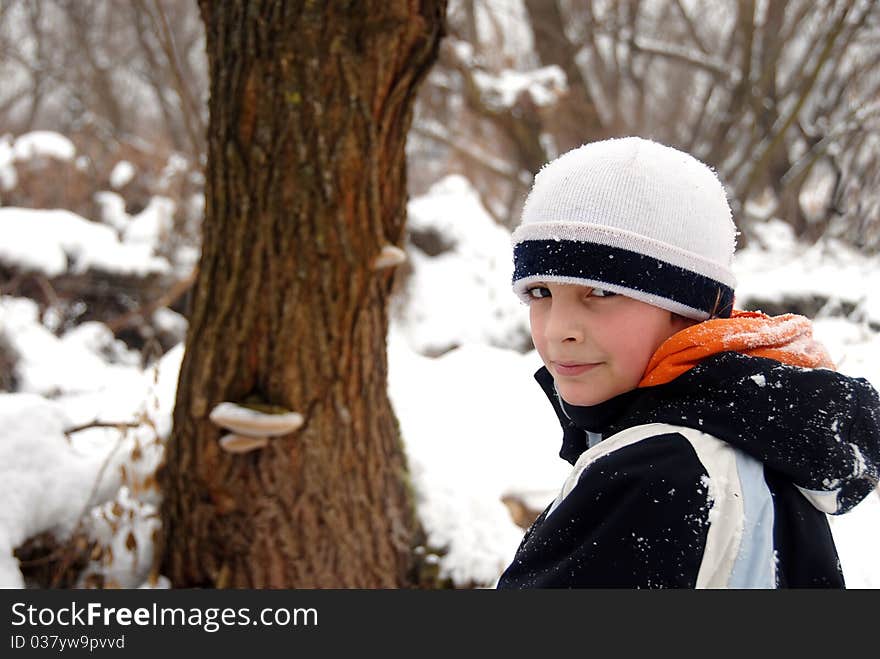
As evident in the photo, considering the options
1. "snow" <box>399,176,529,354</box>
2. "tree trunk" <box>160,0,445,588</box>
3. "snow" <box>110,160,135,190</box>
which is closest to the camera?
"tree trunk" <box>160,0,445,588</box>

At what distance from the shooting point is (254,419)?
6.93 feet

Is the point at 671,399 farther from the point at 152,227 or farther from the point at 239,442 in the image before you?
the point at 152,227

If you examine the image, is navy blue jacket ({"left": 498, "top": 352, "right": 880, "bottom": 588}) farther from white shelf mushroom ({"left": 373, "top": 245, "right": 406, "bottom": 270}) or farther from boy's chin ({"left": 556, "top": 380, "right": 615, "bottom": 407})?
white shelf mushroom ({"left": 373, "top": 245, "right": 406, "bottom": 270})

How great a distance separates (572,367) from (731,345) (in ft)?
0.74

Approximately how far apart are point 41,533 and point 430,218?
461 cm

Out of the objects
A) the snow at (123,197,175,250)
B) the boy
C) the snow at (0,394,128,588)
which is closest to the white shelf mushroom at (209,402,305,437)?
the snow at (0,394,128,588)

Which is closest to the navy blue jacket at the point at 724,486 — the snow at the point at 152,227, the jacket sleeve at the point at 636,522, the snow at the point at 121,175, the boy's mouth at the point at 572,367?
the jacket sleeve at the point at 636,522

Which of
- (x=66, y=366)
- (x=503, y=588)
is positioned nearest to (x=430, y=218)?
(x=66, y=366)

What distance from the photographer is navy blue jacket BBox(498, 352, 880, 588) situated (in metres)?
0.92


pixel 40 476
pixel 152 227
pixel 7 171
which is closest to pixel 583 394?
pixel 40 476

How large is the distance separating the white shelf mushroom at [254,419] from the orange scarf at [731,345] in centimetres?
133

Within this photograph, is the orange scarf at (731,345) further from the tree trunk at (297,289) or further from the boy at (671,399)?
the tree trunk at (297,289)

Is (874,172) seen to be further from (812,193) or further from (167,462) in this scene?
(167,462)

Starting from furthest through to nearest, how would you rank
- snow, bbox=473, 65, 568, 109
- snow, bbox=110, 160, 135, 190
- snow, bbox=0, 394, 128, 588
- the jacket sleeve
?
snow, bbox=110, 160, 135, 190 < snow, bbox=473, 65, 568, 109 < snow, bbox=0, 394, 128, 588 < the jacket sleeve
